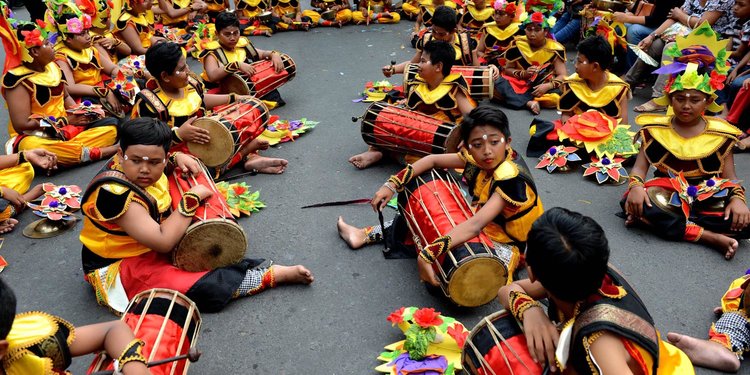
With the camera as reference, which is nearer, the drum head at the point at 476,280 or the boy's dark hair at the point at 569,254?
the boy's dark hair at the point at 569,254

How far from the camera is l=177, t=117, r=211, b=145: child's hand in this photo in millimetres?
4164

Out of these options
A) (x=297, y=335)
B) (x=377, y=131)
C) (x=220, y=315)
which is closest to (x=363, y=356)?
(x=297, y=335)

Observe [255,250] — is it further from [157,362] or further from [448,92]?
[448,92]

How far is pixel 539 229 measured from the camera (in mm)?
1943

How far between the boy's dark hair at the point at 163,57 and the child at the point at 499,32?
3.86 meters

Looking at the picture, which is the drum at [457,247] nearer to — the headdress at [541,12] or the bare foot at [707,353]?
the bare foot at [707,353]

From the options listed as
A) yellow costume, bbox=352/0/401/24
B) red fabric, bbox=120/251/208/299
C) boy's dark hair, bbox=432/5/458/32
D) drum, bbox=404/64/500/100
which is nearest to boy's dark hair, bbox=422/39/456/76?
drum, bbox=404/64/500/100

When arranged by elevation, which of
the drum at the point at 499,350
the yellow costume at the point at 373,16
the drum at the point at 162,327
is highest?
the drum at the point at 499,350

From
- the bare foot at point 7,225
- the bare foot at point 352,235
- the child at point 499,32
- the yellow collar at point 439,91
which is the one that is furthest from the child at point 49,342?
the child at point 499,32

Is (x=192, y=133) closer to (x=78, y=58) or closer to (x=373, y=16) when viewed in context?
(x=78, y=58)

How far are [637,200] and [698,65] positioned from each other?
0.94 metres

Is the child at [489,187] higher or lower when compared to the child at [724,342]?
higher

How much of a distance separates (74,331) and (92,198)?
0.92m

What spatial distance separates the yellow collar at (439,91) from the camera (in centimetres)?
466
